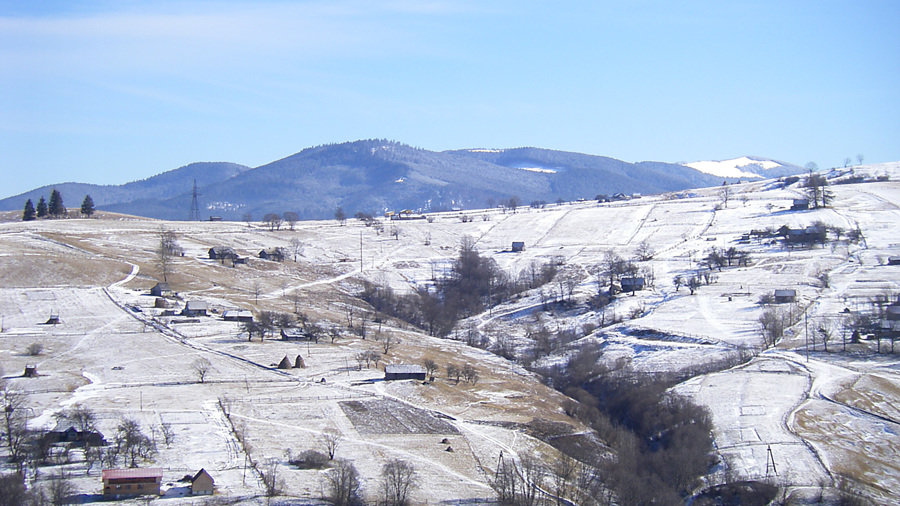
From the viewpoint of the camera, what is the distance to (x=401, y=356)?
72.1m

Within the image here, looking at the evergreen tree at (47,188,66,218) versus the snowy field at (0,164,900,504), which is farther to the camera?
the evergreen tree at (47,188,66,218)

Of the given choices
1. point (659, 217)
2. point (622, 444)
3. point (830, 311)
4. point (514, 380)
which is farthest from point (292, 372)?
point (659, 217)

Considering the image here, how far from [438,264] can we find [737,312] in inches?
1936

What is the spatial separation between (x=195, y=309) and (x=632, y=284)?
45.7 meters

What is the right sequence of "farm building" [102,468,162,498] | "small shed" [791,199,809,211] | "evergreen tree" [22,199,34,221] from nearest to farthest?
"farm building" [102,468,162,498] < "evergreen tree" [22,199,34,221] < "small shed" [791,199,809,211]

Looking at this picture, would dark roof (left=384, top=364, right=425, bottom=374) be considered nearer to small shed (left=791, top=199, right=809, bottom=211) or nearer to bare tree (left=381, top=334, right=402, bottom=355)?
bare tree (left=381, top=334, right=402, bottom=355)

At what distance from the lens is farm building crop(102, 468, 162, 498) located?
37.6 meters

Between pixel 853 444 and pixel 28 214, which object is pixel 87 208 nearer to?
pixel 28 214

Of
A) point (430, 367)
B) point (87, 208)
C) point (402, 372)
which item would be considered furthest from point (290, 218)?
point (402, 372)

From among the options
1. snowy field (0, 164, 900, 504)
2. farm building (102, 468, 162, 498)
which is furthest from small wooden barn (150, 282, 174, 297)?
farm building (102, 468, 162, 498)

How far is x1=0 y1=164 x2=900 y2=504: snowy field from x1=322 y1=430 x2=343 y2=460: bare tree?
0.52 m

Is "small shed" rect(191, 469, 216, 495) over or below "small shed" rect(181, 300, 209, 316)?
below

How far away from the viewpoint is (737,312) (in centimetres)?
8256

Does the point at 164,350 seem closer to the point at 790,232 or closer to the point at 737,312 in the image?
the point at 737,312
